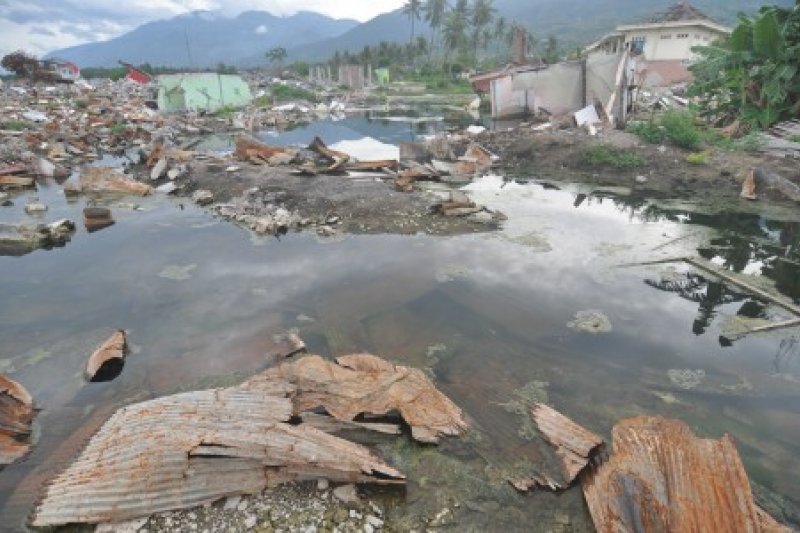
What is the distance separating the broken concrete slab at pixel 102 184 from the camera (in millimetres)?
10258

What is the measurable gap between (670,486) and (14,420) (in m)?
4.60

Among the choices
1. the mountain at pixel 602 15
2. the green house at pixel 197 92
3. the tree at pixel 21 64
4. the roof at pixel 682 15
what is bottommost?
the green house at pixel 197 92

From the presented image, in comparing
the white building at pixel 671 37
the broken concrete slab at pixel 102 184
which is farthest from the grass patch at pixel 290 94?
the broken concrete slab at pixel 102 184

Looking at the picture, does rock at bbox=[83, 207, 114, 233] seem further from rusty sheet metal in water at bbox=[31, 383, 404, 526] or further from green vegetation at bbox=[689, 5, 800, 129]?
green vegetation at bbox=[689, 5, 800, 129]

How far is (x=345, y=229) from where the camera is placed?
26.1 feet

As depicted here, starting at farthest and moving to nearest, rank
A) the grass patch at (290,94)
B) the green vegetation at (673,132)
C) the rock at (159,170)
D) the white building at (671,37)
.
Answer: the grass patch at (290,94)
the white building at (671,37)
the green vegetation at (673,132)
the rock at (159,170)

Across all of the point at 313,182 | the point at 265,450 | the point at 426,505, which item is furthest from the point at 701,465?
the point at 313,182

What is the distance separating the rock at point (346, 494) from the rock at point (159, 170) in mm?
10437

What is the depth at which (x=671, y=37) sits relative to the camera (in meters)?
29.5

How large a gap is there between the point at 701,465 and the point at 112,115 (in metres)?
24.8

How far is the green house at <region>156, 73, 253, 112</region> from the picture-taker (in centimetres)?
2502

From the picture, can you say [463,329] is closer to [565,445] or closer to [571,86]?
[565,445]

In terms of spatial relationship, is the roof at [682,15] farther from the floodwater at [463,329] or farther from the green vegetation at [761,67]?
the floodwater at [463,329]

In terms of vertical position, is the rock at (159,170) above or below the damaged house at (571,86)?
below
